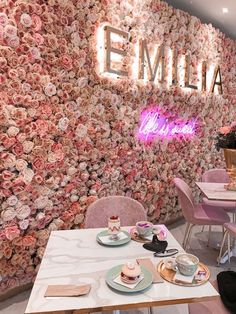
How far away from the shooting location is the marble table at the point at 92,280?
1.12m

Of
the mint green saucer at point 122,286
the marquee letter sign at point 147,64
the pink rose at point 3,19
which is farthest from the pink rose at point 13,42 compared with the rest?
the mint green saucer at point 122,286

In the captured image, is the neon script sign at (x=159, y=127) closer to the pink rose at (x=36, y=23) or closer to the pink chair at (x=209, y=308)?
the pink rose at (x=36, y=23)

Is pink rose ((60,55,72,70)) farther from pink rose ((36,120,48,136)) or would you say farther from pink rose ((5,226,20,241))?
pink rose ((5,226,20,241))

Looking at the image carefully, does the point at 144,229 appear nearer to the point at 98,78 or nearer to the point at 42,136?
the point at 42,136

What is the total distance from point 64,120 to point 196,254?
2.11 meters

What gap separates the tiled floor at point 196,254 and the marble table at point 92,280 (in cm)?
99

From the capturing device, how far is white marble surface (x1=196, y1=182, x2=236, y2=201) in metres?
2.66

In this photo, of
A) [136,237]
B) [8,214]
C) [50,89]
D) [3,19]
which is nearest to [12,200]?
[8,214]

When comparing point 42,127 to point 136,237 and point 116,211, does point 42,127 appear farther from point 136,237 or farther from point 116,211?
point 136,237

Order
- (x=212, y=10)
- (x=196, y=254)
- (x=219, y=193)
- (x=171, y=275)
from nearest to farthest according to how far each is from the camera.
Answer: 1. (x=171, y=275)
2. (x=219, y=193)
3. (x=196, y=254)
4. (x=212, y=10)

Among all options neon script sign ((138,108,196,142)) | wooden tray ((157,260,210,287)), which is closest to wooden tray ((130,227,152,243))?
wooden tray ((157,260,210,287))

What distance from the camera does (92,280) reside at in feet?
4.21

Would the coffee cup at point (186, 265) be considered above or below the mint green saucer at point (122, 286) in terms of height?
above

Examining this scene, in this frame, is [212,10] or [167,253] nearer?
[167,253]
